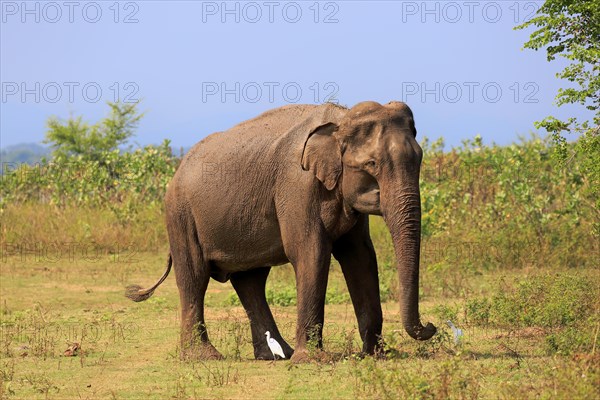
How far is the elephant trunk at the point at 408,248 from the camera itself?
973 cm

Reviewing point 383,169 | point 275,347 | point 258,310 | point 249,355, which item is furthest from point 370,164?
point 249,355

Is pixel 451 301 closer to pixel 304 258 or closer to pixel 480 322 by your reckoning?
pixel 480 322

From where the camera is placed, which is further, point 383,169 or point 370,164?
point 370,164

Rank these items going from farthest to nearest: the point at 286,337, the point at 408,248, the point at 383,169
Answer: the point at 286,337
the point at 383,169
the point at 408,248

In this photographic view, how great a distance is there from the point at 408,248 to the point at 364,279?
1212 mm

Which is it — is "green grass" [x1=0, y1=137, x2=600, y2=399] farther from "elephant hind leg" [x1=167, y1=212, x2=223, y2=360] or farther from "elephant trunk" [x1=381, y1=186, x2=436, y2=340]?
"elephant hind leg" [x1=167, y1=212, x2=223, y2=360]

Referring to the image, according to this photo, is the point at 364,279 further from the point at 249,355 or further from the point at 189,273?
the point at 189,273

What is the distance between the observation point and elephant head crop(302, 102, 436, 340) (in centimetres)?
980

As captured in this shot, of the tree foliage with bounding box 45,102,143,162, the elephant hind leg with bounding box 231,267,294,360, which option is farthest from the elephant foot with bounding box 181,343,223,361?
the tree foliage with bounding box 45,102,143,162

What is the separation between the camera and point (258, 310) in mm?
11828

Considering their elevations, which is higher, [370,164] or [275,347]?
[370,164]

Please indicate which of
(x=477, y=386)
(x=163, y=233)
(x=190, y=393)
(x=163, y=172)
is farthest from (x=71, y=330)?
(x=163, y=172)

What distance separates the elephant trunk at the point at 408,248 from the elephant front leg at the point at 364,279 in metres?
1.05

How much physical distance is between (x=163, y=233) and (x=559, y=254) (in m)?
8.19
